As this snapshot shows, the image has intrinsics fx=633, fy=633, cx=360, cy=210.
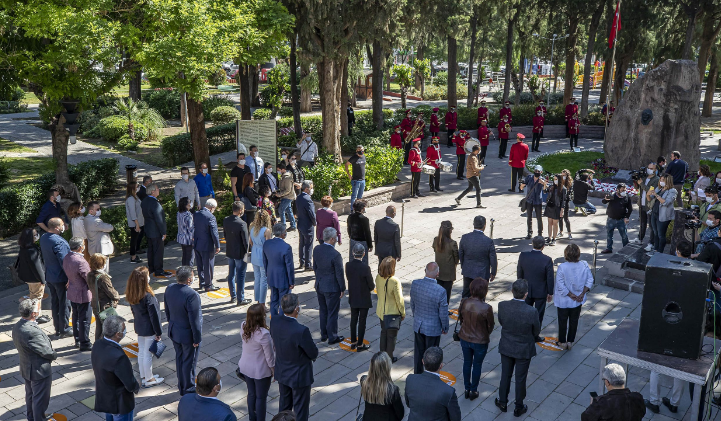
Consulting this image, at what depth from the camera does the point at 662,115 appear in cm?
1741

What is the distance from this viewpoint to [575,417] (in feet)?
23.6

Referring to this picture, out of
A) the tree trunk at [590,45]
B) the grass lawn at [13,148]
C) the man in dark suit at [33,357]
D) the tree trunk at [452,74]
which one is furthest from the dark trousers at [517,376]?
the tree trunk at [590,45]

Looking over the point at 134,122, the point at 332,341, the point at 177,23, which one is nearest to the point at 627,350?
the point at 332,341

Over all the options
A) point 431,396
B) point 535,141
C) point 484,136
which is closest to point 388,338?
point 431,396

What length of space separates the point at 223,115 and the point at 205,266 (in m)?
21.0

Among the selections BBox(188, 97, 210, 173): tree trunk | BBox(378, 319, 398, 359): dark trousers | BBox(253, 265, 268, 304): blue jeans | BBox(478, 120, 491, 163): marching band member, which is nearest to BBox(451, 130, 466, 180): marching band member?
BBox(478, 120, 491, 163): marching band member

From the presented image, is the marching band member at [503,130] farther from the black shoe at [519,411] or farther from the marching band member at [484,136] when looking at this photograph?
the black shoe at [519,411]

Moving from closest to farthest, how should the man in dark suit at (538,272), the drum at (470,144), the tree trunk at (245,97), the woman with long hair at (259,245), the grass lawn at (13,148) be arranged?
the man in dark suit at (538,272)
the woman with long hair at (259,245)
the drum at (470,144)
the tree trunk at (245,97)
the grass lawn at (13,148)

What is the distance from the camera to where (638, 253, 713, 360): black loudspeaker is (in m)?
6.20

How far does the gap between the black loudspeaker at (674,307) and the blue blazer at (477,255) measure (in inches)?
101

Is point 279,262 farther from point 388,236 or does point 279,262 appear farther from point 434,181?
point 434,181

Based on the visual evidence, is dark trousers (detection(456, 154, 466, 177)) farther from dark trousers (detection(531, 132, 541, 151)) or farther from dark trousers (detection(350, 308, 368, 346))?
dark trousers (detection(350, 308, 368, 346))

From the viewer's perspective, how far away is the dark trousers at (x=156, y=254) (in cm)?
1139

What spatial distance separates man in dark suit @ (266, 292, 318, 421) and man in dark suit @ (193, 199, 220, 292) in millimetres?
4134
